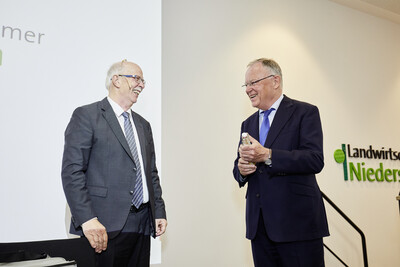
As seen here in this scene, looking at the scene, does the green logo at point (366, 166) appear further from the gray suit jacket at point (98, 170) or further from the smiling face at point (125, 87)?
the gray suit jacket at point (98, 170)

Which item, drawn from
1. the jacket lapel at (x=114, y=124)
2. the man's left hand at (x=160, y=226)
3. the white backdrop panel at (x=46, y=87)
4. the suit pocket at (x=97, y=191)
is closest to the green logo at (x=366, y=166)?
the white backdrop panel at (x=46, y=87)

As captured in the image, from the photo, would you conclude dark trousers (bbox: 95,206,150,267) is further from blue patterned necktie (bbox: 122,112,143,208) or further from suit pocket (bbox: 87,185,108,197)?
suit pocket (bbox: 87,185,108,197)

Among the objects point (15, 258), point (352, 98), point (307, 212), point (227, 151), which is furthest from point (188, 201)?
point (352, 98)

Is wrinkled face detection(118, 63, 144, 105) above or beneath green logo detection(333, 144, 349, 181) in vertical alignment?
above

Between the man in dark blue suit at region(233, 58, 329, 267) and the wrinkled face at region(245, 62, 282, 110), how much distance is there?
133 mm

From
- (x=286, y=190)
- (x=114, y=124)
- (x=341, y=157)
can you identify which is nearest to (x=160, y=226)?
(x=114, y=124)

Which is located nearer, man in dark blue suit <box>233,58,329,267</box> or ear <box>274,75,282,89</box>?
man in dark blue suit <box>233,58,329,267</box>

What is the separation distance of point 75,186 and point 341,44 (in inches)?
190

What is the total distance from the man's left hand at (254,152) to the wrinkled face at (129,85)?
0.73 meters

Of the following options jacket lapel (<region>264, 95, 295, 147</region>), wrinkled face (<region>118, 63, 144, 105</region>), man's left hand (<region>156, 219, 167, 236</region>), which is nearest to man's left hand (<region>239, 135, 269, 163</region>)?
jacket lapel (<region>264, 95, 295, 147</region>)

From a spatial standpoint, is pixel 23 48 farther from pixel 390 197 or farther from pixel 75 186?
pixel 390 197

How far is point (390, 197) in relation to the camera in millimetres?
5547

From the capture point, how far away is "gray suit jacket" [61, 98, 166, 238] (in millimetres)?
1828

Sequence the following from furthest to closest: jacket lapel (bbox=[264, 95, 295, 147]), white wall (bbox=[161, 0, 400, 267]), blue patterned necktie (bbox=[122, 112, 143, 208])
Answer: white wall (bbox=[161, 0, 400, 267]) < jacket lapel (bbox=[264, 95, 295, 147]) < blue patterned necktie (bbox=[122, 112, 143, 208])
